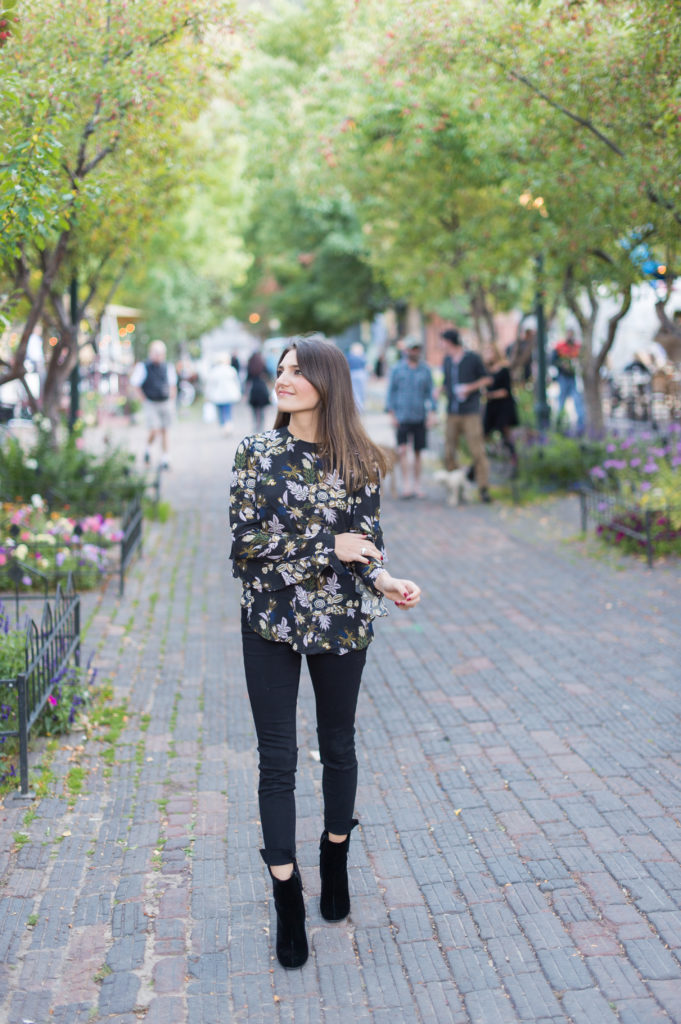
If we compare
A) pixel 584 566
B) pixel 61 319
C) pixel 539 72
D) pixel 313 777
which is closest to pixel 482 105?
pixel 539 72

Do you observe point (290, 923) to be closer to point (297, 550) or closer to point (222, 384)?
point (297, 550)

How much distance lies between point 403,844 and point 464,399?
902 centimetres

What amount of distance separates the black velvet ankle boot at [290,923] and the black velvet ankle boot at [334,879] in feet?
0.66

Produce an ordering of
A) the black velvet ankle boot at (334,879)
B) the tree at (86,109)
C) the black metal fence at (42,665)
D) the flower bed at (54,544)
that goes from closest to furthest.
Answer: the black velvet ankle boot at (334,879) → the black metal fence at (42,665) → the tree at (86,109) → the flower bed at (54,544)

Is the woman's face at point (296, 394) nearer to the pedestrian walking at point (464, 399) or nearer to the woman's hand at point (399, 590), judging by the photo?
the woman's hand at point (399, 590)

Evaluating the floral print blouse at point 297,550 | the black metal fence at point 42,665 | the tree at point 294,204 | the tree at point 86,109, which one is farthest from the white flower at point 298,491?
the tree at point 294,204

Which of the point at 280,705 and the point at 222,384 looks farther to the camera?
the point at 222,384

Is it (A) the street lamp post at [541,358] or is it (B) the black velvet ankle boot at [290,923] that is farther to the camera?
(A) the street lamp post at [541,358]

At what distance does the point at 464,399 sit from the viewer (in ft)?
41.9

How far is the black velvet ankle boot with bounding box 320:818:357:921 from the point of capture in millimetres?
3553

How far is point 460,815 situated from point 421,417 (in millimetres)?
9172

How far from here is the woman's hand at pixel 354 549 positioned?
331 cm

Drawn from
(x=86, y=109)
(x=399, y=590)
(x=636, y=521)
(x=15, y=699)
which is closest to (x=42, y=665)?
(x=15, y=699)

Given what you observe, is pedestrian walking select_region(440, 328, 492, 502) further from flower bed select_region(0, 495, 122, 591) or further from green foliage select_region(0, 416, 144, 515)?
flower bed select_region(0, 495, 122, 591)
